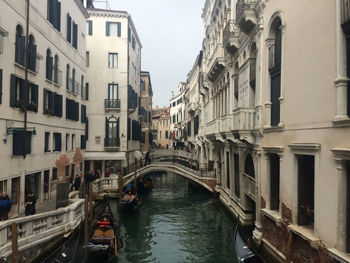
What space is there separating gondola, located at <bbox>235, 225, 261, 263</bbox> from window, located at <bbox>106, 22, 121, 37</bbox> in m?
19.2

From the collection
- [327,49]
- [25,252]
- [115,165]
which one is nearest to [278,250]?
[327,49]

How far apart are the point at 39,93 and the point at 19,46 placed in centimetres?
252

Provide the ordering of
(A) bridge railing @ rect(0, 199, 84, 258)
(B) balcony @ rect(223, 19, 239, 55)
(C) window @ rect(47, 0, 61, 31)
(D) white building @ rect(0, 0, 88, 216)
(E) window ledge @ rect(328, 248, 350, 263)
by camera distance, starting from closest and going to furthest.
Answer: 1. (E) window ledge @ rect(328, 248, 350, 263)
2. (A) bridge railing @ rect(0, 199, 84, 258)
3. (D) white building @ rect(0, 0, 88, 216)
4. (B) balcony @ rect(223, 19, 239, 55)
5. (C) window @ rect(47, 0, 61, 31)

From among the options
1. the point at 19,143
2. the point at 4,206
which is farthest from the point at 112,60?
the point at 4,206

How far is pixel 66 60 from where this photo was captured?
17250 mm

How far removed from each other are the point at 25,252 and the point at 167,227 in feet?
23.8

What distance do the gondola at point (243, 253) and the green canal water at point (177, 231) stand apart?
1.26m

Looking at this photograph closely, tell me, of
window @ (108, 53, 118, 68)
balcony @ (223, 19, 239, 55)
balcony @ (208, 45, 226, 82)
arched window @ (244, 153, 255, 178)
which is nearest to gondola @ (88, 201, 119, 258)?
arched window @ (244, 153, 255, 178)

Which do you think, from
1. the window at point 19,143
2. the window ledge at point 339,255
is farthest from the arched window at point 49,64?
the window ledge at point 339,255

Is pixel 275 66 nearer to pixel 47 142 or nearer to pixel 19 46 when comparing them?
pixel 19 46

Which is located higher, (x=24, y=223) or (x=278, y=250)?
(x=24, y=223)

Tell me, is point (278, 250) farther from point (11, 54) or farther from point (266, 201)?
point (11, 54)

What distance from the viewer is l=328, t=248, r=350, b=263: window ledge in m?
5.70

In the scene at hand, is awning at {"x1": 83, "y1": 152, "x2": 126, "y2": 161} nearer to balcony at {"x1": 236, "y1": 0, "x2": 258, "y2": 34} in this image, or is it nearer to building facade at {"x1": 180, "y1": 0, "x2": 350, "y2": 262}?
building facade at {"x1": 180, "y1": 0, "x2": 350, "y2": 262}
